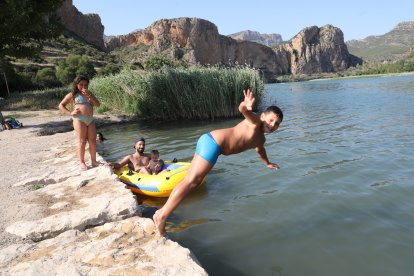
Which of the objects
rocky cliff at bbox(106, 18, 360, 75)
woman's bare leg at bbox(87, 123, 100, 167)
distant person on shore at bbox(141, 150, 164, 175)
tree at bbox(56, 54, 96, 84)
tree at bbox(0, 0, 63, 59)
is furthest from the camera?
rocky cliff at bbox(106, 18, 360, 75)

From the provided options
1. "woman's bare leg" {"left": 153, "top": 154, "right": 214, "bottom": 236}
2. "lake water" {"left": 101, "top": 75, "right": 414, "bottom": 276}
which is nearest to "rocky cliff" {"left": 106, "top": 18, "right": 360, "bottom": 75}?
"lake water" {"left": 101, "top": 75, "right": 414, "bottom": 276}

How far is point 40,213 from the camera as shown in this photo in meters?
4.96

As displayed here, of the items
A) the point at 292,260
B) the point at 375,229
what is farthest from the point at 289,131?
the point at 292,260

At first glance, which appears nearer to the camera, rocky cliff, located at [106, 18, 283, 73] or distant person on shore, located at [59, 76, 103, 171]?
distant person on shore, located at [59, 76, 103, 171]

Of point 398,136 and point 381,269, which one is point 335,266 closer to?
point 381,269

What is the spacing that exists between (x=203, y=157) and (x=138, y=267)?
131 centimetres

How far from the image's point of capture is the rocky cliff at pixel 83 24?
10569 centimetres

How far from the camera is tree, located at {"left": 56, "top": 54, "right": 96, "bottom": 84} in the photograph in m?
43.6

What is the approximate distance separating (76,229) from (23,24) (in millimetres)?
13216

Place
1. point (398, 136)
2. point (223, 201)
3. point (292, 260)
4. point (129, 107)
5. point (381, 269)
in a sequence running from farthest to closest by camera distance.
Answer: point (129, 107) < point (398, 136) < point (223, 201) < point (292, 260) < point (381, 269)

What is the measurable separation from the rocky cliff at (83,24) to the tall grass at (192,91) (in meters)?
92.2

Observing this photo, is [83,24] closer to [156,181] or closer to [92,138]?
[92,138]

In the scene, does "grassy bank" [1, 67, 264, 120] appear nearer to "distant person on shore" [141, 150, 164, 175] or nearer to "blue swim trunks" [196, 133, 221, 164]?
"distant person on shore" [141, 150, 164, 175]

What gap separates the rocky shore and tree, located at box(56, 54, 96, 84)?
127ft
